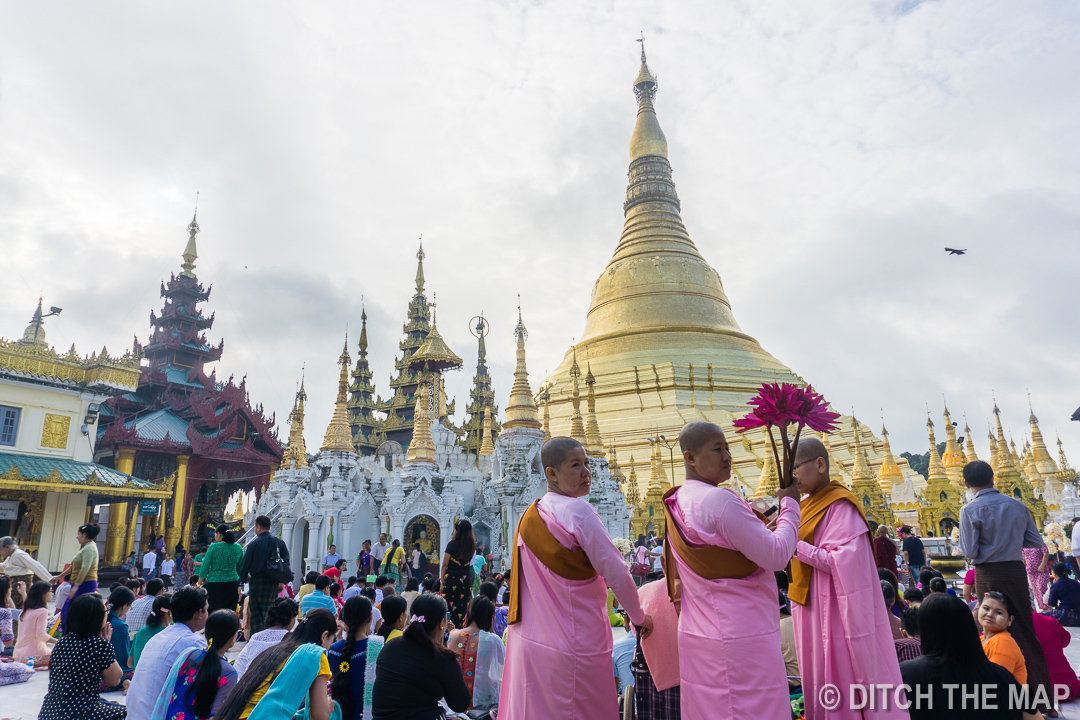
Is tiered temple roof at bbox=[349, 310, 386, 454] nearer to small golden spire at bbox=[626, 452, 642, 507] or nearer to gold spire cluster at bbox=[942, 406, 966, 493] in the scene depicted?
small golden spire at bbox=[626, 452, 642, 507]

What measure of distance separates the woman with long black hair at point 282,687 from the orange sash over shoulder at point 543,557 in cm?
96

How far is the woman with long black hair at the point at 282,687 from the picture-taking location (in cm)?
308

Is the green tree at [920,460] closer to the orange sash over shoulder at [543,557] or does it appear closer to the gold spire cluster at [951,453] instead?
the gold spire cluster at [951,453]

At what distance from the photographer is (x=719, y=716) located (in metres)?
2.85

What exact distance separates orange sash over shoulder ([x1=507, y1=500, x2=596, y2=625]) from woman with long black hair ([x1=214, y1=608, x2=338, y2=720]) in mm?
960

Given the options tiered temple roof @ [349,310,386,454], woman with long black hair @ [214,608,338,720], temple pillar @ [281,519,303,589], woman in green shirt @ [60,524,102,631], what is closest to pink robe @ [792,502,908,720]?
woman with long black hair @ [214,608,338,720]

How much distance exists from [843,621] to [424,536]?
51.9 feet

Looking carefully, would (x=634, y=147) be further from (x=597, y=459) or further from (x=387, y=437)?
(x=597, y=459)

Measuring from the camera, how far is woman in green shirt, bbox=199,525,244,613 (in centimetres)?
721

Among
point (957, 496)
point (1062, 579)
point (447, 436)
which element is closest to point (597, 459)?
point (447, 436)

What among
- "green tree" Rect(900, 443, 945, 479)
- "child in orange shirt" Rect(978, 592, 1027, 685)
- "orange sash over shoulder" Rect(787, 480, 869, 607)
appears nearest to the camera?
"orange sash over shoulder" Rect(787, 480, 869, 607)

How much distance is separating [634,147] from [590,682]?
3951 centimetres

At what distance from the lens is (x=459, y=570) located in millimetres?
6727

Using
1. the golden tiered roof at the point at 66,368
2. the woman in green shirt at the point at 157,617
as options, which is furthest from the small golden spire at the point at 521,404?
the woman in green shirt at the point at 157,617
